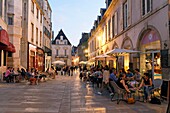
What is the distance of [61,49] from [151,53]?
6297cm

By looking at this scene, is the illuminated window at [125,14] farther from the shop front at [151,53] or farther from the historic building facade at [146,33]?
the shop front at [151,53]

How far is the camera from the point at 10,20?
22734 mm

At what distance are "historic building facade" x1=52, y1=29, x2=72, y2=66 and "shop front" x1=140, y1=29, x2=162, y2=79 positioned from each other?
61116 mm

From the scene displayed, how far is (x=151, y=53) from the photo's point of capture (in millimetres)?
14430

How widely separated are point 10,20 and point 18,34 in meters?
1.57

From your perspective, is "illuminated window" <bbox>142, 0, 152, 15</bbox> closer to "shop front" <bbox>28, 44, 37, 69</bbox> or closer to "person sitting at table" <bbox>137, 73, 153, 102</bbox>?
"person sitting at table" <bbox>137, 73, 153, 102</bbox>

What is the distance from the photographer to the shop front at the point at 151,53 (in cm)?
1325

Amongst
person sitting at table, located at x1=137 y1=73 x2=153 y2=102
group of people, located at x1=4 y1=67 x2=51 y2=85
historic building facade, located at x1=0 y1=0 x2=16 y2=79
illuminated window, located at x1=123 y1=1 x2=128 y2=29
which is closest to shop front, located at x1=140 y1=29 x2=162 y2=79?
person sitting at table, located at x1=137 y1=73 x2=153 y2=102

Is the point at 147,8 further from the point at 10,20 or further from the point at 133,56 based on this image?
the point at 10,20

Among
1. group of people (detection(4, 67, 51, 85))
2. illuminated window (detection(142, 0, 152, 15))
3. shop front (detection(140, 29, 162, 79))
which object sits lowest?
group of people (detection(4, 67, 51, 85))

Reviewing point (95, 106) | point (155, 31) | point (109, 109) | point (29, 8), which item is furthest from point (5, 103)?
point (29, 8)

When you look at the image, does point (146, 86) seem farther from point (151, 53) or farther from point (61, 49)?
point (61, 49)

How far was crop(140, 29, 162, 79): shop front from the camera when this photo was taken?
13246 millimetres

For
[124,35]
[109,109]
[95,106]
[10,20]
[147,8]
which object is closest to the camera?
[109,109]
